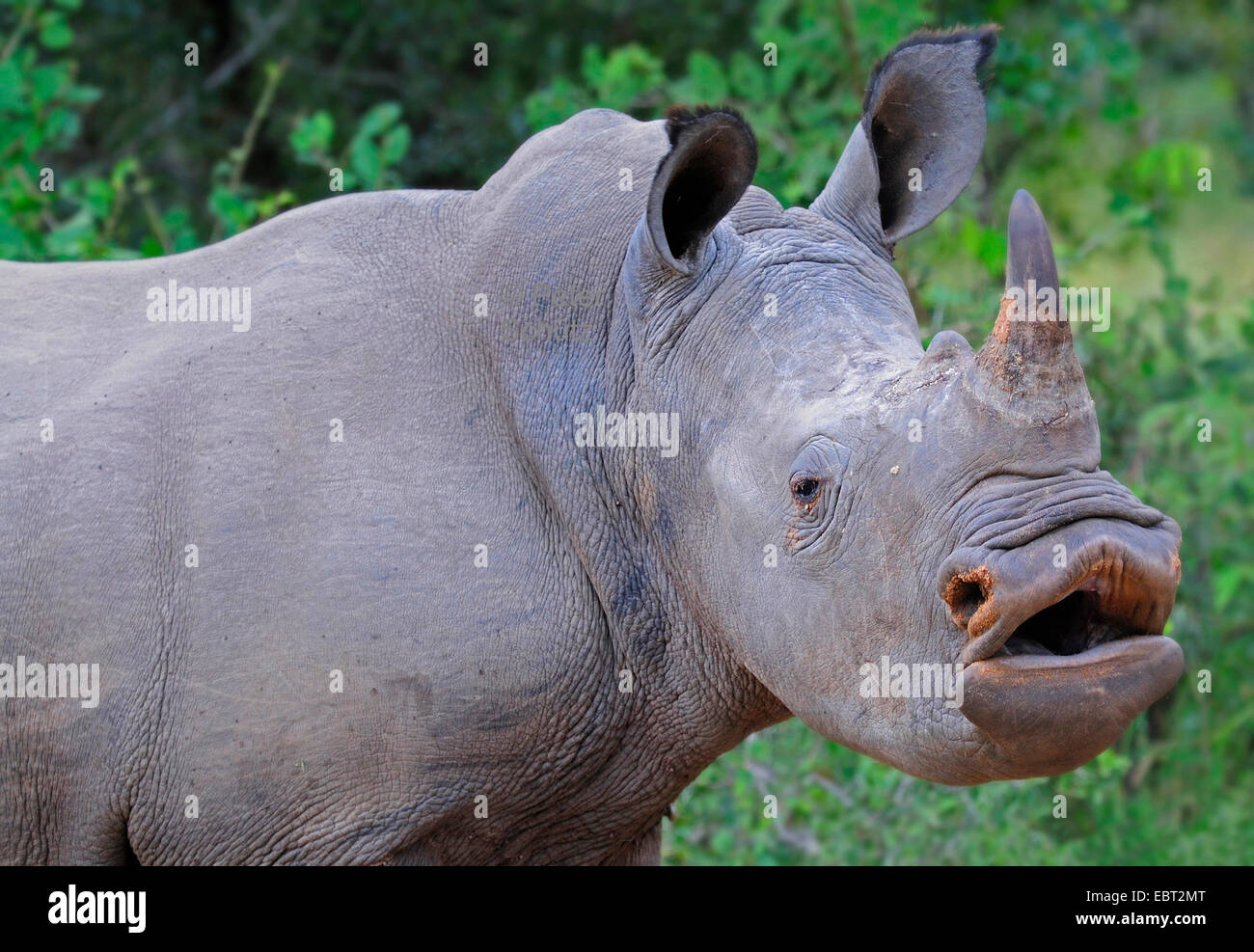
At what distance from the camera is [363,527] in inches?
129

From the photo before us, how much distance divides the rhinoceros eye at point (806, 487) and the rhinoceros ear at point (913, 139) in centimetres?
79

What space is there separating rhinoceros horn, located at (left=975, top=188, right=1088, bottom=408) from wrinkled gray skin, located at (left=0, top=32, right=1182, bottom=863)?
0.82 feet

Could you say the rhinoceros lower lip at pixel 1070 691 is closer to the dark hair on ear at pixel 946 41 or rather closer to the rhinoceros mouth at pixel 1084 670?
the rhinoceros mouth at pixel 1084 670

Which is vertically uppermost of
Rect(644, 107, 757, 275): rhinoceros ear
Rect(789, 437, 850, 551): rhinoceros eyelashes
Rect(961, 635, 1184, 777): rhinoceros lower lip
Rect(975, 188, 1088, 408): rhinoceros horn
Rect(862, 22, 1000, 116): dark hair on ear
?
Rect(862, 22, 1000, 116): dark hair on ear

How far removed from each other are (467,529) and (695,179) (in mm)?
851

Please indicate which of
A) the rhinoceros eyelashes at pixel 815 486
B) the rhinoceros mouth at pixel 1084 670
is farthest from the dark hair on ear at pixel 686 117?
the rhinoceros mouth at pixel 1084 670

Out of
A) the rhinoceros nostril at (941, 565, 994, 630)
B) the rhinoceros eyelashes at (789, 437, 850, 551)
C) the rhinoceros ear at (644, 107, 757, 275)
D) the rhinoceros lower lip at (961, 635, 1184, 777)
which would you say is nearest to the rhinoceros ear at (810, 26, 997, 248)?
the rhinoceros ear at (644, 107, 757, 275)

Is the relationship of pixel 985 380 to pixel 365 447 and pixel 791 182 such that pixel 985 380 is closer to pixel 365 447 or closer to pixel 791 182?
pixel 365 447

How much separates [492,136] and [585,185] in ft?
18.8

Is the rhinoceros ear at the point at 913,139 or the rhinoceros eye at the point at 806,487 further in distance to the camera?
the rhinoceros ear at the point at 913,139

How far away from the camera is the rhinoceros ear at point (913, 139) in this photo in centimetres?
356

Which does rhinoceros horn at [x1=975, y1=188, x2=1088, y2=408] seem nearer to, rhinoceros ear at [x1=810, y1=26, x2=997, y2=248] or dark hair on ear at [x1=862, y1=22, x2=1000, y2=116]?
rhinoceros ear at [x1=810, y1=26, x2=997, y2=248]

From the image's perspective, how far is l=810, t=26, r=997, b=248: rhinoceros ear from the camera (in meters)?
3.56

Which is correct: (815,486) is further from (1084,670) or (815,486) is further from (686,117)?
(686,117)
